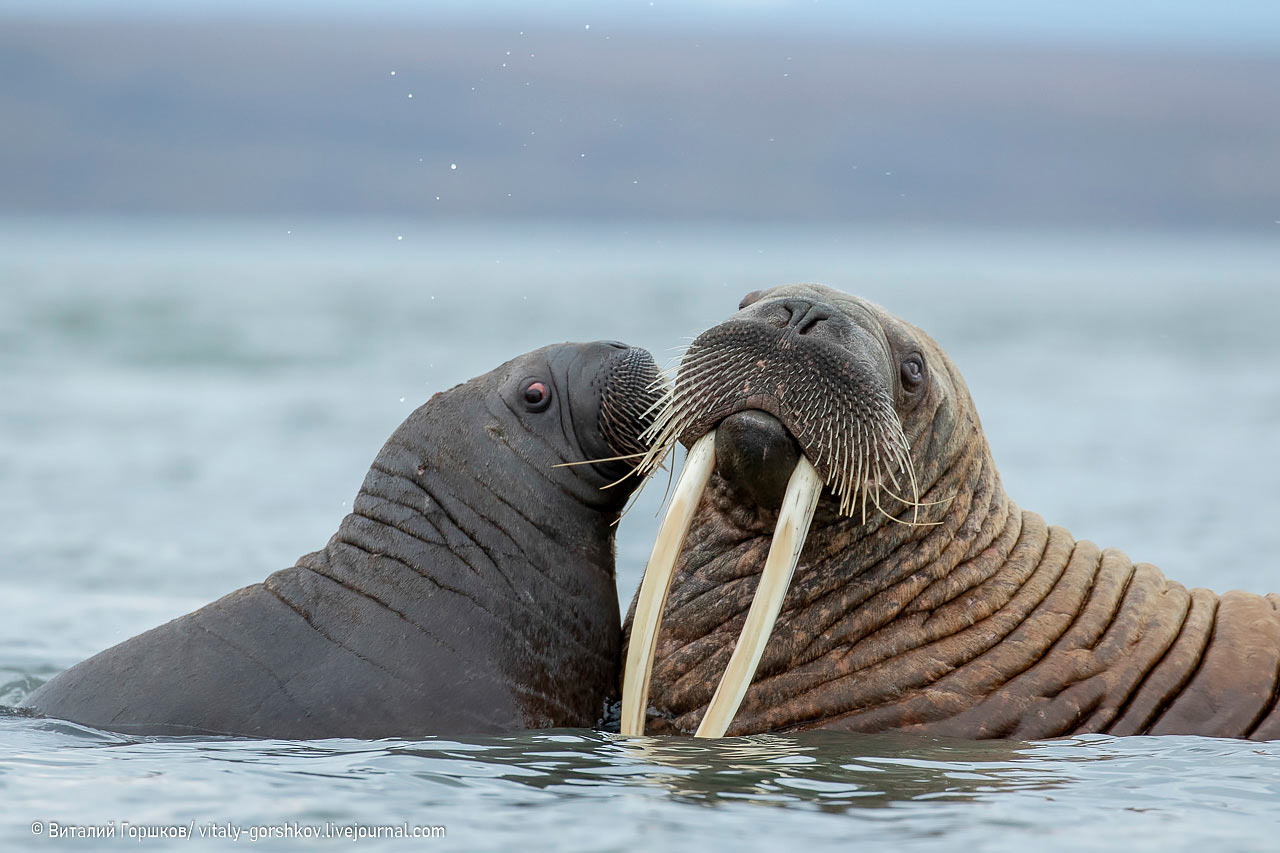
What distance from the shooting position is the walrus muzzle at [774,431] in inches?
240

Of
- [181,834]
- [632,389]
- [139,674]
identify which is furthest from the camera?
[632,389]

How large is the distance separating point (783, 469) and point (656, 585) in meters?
0.66

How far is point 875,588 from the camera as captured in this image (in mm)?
6688

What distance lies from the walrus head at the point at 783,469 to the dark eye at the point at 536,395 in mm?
871

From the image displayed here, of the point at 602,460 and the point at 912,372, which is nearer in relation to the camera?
the point at 912,372

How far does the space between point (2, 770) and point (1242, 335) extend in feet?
157

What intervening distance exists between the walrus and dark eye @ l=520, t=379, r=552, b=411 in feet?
3.14

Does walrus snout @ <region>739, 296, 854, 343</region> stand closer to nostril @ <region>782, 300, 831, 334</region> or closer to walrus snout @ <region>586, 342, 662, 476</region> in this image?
nostril @ <region>782, 300, 831, 334</region>

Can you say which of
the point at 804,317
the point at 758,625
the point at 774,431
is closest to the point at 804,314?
the point at 804,317

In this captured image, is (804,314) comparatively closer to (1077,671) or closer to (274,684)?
(1077,671)

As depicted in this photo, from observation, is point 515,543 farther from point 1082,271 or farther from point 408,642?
point 1082,271

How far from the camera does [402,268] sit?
120312mm

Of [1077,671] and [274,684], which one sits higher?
[1077,671]

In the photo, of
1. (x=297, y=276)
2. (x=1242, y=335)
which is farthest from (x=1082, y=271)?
(x=1242, y=335)
